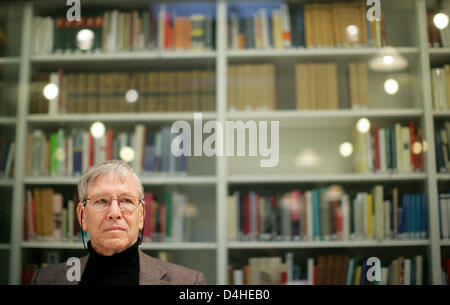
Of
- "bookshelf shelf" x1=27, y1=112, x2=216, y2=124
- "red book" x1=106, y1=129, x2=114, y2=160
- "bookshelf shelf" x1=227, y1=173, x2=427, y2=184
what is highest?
"bookshelf shelf" x1=27, y1=112, x2=216, y2=124

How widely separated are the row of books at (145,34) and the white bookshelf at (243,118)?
44 mm

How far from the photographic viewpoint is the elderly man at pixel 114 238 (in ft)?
4.94

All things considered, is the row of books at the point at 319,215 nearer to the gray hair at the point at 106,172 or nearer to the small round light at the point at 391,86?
the small round light at the point at 391,86

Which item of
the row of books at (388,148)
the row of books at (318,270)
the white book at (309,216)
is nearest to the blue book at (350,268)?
the row of books at (318,270)

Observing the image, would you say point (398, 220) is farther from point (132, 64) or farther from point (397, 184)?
point (132, 64)

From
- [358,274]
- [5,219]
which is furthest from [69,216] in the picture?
[358,274]

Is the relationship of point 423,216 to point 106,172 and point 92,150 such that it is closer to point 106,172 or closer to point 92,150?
point 106,172

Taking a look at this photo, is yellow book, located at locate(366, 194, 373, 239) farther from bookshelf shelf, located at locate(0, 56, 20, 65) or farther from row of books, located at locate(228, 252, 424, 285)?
bookshelf shelf, located at locate(0, 56, 20, 65)

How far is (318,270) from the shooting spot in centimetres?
213

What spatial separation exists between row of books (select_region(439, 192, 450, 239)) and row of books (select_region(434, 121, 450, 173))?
0.40 feet

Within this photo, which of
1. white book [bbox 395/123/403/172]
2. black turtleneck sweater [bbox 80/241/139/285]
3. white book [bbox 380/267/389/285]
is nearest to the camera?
black turtleneck sweater [bbox 80/241/139/285]

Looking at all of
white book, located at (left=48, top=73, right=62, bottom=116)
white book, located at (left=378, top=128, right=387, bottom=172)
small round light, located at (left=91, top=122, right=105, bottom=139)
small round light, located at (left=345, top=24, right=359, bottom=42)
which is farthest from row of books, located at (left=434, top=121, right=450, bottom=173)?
white book, located at (left=48, top=73, right=62, bottom=116)

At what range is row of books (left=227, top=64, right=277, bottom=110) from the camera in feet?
7.17

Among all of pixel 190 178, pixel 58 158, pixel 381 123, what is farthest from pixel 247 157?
pixel 58 158
